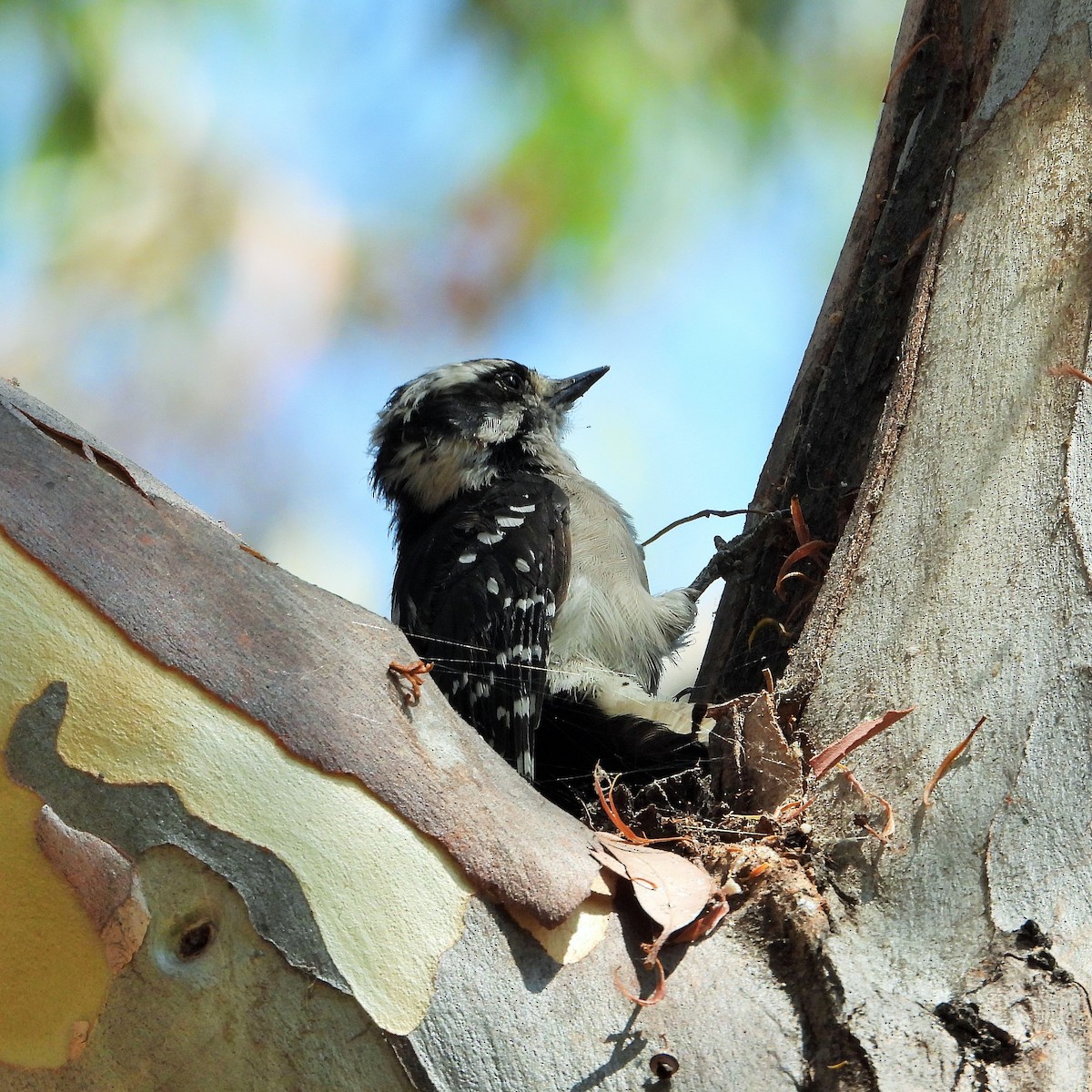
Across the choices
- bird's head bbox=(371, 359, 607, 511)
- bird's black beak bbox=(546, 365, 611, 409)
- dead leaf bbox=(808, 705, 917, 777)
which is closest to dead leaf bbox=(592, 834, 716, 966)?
dead leaf bbox=(808, 705, 917, 777)

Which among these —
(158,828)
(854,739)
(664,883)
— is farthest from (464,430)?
(158,828)

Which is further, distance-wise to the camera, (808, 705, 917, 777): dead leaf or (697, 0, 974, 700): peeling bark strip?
(697, 0, 974, 700): peeling bark strip

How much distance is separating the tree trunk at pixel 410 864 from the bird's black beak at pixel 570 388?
2.55m

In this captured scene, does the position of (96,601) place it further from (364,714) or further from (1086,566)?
(1086,566)

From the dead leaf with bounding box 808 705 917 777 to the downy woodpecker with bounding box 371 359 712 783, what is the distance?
38.9 inches

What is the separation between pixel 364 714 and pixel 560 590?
1.93 meters

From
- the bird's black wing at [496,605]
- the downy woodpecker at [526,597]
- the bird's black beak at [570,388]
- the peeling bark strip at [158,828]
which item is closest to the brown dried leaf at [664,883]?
the peeling bark strip at [158,828]

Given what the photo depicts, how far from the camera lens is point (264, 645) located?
4.94ft

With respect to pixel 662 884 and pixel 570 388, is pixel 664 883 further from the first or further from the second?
pixel 570 388

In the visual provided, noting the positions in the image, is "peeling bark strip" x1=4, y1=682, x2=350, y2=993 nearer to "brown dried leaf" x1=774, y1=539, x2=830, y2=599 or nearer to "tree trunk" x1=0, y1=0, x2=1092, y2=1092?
"tree trunk" x1=0, y1=0, x2=1092, y2=1092

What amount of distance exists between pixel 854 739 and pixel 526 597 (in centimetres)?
166

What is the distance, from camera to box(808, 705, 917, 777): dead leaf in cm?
173

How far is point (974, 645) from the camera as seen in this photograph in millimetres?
1704

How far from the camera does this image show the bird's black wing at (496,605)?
3203 mm
